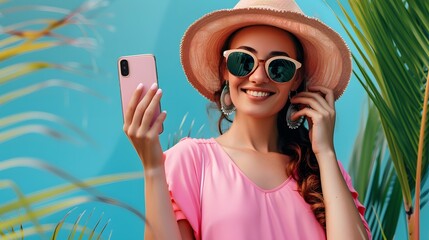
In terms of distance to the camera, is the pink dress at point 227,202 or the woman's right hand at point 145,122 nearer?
the woman's right hand at point 145,122

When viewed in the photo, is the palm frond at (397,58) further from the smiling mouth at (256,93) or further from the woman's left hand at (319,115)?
the smiling mouth at (256,93)

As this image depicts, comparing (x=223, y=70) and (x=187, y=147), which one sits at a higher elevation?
(x=223, y=70)

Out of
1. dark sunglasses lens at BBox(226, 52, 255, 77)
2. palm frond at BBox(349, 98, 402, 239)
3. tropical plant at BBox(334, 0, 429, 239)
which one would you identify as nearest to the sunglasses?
dark sunglasses lens at BBox(226, 52, 255, 77)

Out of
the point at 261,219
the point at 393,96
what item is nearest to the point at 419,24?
the point at 393,96

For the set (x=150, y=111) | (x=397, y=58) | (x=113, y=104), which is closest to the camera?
(x=150, y=111)

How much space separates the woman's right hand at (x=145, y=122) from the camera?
1.42 meters

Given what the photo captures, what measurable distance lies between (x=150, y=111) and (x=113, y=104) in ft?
4.12

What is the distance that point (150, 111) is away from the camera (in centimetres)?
141

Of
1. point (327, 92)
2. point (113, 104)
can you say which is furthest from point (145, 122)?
point (113, 104)

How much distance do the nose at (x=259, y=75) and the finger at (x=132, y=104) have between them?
326mm

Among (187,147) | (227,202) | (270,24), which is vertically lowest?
(227,202)

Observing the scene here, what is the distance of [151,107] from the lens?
1.41 meters

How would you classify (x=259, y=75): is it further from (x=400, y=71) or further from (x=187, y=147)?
(x=400, y=71)

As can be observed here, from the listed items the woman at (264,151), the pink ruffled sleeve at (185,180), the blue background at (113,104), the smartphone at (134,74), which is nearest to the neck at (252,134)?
the woman at (264,151)
